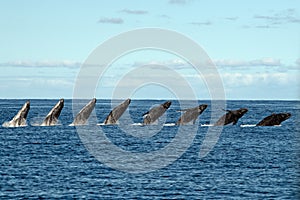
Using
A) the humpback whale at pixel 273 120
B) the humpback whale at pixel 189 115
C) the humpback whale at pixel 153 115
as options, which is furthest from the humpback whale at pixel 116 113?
the humpback whale at pixel 273 120

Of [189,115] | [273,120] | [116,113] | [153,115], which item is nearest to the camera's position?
[116,113]

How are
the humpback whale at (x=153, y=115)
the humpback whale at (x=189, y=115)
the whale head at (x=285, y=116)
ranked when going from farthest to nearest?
1. the humpback whale at (x=189, y=115)
2. the humpback whale at (x=153, y=115)
3. the whale head at (x=285, y=116)

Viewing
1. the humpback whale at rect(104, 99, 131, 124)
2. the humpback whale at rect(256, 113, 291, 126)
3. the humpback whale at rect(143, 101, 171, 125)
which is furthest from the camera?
the humpback whale at rect(256, 113, 291, 126)

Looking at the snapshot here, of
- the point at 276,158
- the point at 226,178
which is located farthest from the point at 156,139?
the point at 226,178

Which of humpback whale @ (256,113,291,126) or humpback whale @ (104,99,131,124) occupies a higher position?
humpback whale @ (104,99,131,124)

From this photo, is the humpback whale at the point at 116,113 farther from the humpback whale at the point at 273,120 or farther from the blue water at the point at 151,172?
the humpback whale at the point at 273,120

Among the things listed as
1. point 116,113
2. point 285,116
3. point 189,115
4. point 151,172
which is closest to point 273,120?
point 285,116

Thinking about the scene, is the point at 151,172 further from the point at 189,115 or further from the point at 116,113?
the point at 189,115

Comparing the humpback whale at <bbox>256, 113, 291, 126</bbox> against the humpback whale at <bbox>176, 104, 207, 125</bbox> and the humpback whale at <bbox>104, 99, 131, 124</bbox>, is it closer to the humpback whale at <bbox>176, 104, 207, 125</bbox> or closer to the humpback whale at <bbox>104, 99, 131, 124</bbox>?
the humpback whale at <bbox>176, 104, 207, 125</bbox>

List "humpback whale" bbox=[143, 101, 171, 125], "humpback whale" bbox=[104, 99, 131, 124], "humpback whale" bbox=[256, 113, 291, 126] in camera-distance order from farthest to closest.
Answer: "humpback whale" bbox=[256, 113, 291, 126] < "humpback whale" bbox=[143, 101, 171, 125] < "humpback whale" bbox=[104, 99, 131, 124]

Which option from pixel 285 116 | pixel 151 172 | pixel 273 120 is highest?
pixel 151 172

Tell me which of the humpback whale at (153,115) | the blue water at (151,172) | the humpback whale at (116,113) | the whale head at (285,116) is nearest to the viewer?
the blue water at (151,172)

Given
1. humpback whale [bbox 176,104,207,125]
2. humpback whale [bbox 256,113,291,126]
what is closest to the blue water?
humpback whale [bbox 176,104,207,125]

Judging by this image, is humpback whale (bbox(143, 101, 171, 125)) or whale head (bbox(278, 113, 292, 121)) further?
humpback whale (bbox(143, 101, 171, 125))
